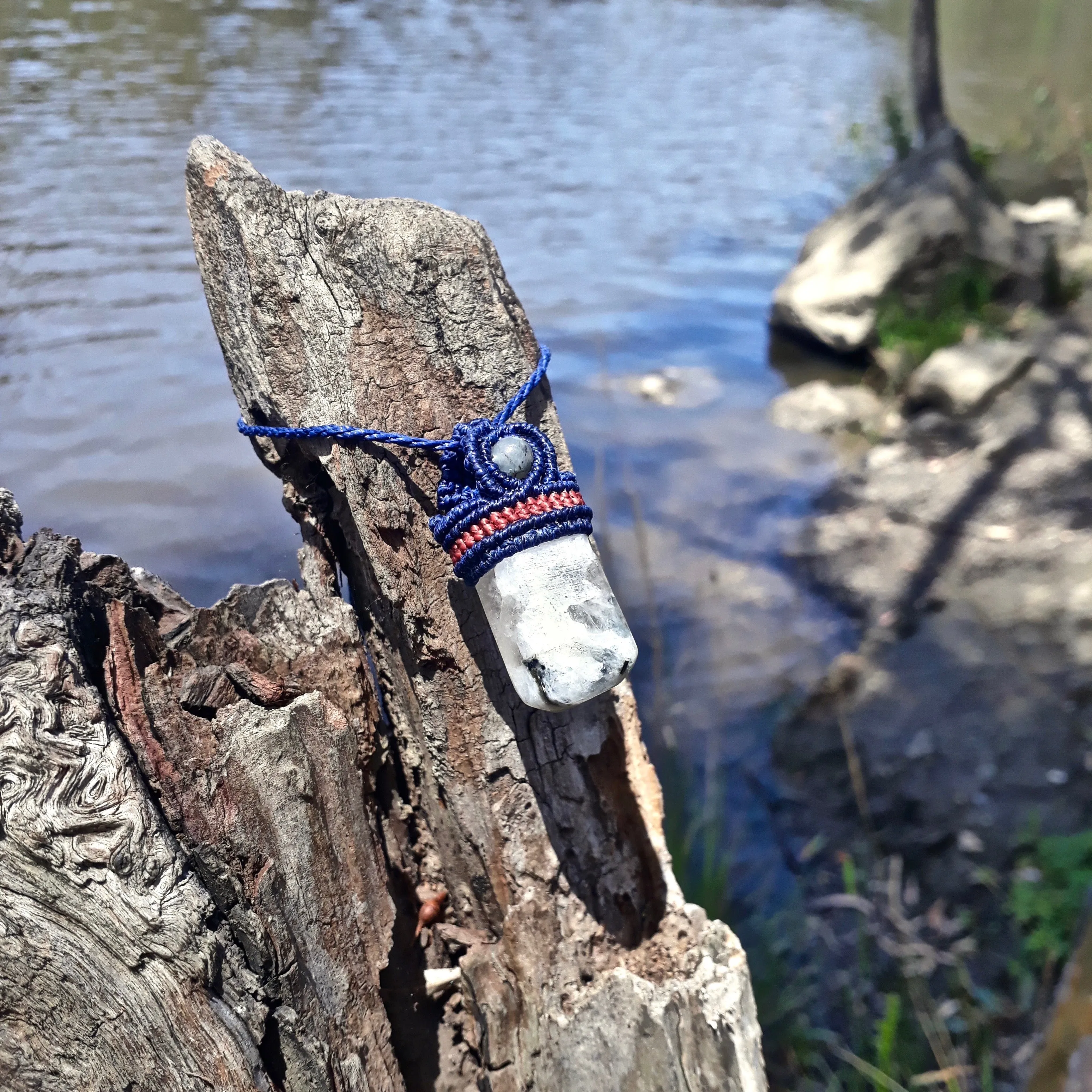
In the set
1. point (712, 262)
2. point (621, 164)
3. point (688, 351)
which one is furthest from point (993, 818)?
point (621, 164)

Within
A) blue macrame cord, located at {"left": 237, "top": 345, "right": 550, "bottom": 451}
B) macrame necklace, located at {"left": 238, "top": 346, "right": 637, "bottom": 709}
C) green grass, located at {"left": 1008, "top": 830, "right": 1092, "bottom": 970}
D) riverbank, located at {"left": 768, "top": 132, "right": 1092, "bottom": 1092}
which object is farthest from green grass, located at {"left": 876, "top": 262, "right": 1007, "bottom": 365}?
macrame necklace, located at {"left": 238, "top": 346, "right": 637, "bottom": 709}

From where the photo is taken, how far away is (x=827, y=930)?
2854 mm

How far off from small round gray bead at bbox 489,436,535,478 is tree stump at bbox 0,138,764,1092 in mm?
126

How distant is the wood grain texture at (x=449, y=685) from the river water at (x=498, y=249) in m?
0.50

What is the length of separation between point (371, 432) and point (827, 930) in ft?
7.75

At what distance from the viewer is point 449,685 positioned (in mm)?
1361

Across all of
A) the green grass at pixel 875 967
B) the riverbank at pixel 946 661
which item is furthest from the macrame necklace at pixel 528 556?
the riverbank at pixel 946 661

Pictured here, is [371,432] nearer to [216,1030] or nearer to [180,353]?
[216,1030]

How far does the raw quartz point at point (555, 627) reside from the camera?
1.18 m

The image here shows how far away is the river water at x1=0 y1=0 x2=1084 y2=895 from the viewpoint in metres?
3.38

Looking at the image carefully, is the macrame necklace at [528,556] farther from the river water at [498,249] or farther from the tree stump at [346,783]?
the river water at [498,249]

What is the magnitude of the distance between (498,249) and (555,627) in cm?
343

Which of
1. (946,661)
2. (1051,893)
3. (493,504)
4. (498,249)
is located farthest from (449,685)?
(498,249)

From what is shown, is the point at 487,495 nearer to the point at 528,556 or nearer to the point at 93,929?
the point at 528,556
